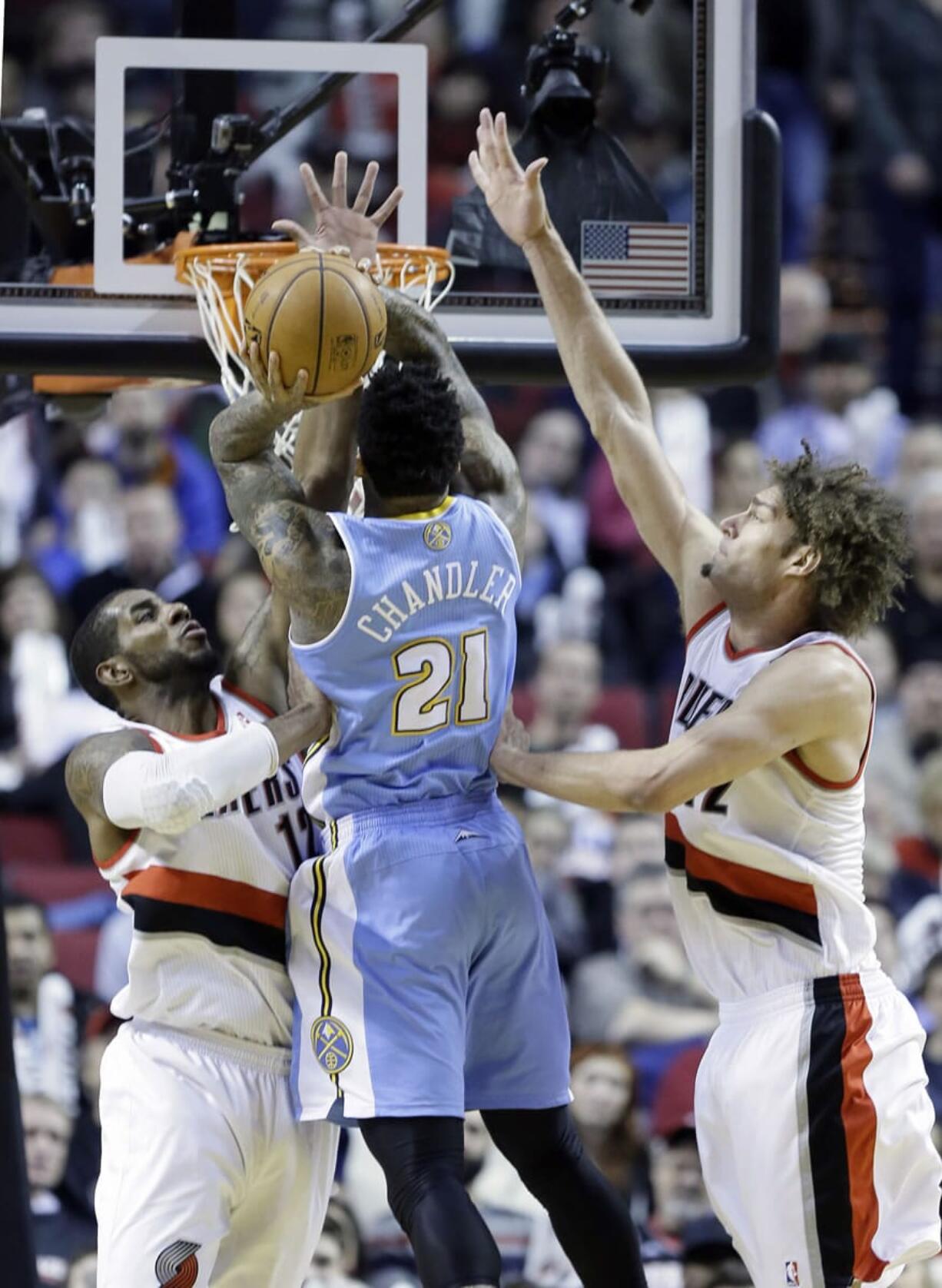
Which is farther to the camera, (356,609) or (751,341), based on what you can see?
(751,341)

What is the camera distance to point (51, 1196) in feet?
23.4

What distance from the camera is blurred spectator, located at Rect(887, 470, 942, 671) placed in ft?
28.7

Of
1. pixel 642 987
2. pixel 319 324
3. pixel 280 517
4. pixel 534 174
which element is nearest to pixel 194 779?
pixel 280 517

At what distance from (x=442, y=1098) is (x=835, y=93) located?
7651 mm

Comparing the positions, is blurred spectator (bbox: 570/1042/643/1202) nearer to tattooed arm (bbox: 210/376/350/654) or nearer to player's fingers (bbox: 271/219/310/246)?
tattooed arm (bbox: 210/376/350/654)

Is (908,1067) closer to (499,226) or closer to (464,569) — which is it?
(464,569)

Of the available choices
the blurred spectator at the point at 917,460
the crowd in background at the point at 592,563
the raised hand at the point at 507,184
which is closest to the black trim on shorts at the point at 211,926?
the raised hand at the point at 507,184

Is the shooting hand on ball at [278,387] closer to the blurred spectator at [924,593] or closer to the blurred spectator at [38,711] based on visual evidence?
the blurred spectator at [38,711]

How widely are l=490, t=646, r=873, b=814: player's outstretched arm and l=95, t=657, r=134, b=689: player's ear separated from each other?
90 cm


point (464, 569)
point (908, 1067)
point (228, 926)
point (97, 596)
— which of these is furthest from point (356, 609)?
point (97, 596)

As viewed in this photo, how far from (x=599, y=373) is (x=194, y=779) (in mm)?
1394

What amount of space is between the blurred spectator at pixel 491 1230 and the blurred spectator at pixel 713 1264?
0.55 m

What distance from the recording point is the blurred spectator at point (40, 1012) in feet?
24.2

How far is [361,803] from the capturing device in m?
4.23
